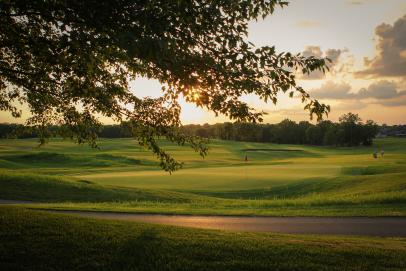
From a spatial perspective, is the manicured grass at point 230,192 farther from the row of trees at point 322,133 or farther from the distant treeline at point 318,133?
the row of trees at point 322,133

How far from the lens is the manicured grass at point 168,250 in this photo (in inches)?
383

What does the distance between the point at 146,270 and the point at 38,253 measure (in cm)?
265

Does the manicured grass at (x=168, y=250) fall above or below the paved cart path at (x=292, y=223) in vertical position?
above

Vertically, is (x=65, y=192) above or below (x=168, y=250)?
below

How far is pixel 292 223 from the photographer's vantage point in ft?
57.9

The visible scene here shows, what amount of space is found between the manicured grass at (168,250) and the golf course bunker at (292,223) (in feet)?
9.08

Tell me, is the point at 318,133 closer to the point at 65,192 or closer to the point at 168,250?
the point at 65,192

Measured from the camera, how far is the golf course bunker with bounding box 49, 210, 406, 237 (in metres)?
16.1

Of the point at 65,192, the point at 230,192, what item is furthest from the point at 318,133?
the point at 65,192

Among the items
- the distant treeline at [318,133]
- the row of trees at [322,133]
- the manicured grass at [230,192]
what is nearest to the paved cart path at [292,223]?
the manicured grass at [230,192]

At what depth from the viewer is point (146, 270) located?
368 inches

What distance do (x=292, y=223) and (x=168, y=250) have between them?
26.5 feet

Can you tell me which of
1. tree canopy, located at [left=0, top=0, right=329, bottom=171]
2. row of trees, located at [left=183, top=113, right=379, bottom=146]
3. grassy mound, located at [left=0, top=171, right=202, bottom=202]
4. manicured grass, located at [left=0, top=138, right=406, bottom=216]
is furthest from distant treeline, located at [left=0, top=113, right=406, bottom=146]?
tree canopy, located at [left=0, top=0, right=329, bottom=171]

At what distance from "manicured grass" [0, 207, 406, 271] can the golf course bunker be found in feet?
9.08
